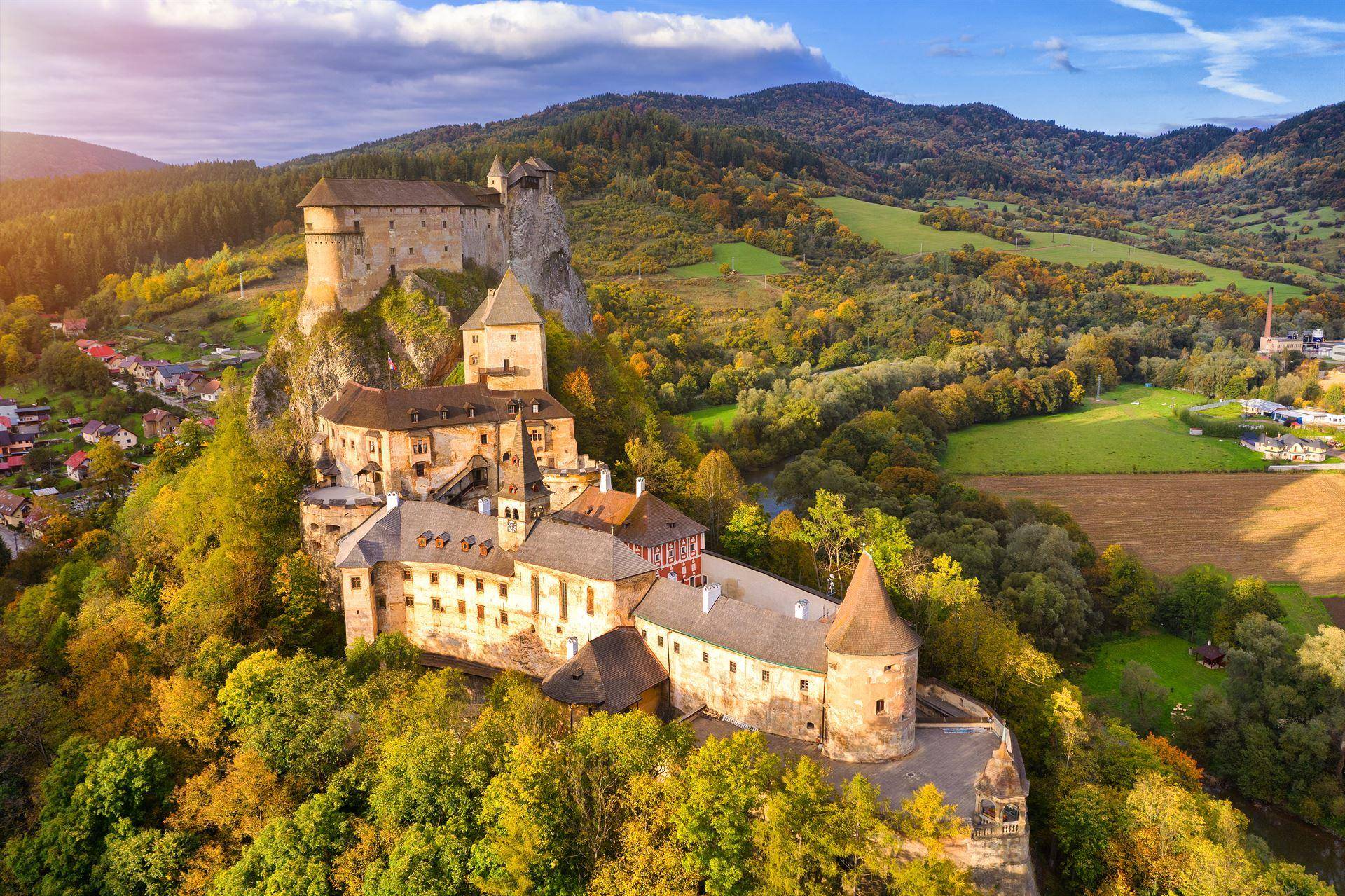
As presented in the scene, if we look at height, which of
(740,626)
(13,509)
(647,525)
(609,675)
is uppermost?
(647,525)

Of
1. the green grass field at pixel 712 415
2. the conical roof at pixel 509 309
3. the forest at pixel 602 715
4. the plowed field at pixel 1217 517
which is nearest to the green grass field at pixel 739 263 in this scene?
the green grass field at pixel 712 415

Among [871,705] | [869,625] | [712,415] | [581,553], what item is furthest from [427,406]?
[712,415]

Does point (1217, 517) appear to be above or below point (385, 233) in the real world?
below

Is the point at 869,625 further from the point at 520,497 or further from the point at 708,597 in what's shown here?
the point at 520,497

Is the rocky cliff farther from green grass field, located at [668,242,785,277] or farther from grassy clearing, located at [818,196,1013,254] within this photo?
grassy clearing, located at [818,196,1013,254]

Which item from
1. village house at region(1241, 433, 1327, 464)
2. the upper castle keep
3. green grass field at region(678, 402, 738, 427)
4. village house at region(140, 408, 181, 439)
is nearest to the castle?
the upper castle keep

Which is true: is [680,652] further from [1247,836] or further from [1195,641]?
[1195,641]

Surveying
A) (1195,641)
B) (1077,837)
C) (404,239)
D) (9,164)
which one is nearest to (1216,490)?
(1195,641)
